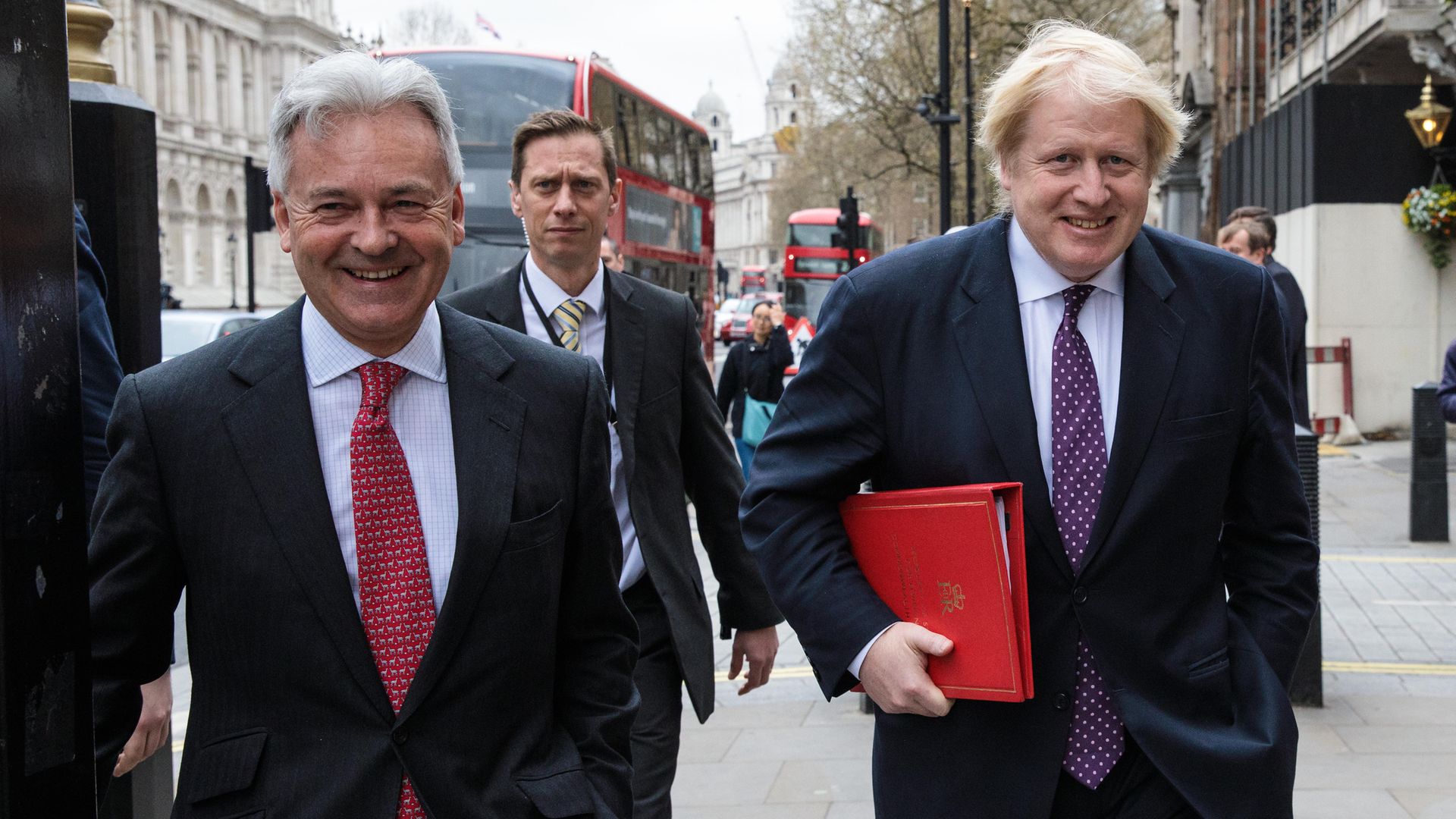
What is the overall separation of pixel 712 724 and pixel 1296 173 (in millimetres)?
14108

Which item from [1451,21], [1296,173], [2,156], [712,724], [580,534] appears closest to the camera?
[2,156]

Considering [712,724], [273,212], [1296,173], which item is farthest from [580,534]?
[1296,173]

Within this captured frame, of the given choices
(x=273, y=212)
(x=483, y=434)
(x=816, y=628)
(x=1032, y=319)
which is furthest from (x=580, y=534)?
(x=1032, y=319)

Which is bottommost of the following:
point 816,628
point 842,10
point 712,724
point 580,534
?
point 712,724

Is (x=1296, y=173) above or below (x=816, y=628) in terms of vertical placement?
above

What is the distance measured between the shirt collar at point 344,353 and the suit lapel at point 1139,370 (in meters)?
1.01

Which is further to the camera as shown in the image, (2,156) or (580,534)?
(580,534)

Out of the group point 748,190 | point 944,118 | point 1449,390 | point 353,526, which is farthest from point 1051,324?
point 748,190

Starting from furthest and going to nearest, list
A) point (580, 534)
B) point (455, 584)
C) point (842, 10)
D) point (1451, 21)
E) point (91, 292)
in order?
point (842, 10) → point (1451, 21) → point (91, 292) → point (580, 534) → point (455, 584)

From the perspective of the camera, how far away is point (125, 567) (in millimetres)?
2025

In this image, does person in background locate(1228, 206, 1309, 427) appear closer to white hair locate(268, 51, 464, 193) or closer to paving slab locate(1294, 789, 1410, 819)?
paving slab locate(1294, 789, 1410, 819)

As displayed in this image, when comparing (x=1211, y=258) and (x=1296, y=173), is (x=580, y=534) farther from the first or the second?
(x=1296, y=173)

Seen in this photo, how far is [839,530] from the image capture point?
257cm

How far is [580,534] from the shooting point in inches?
88.9
